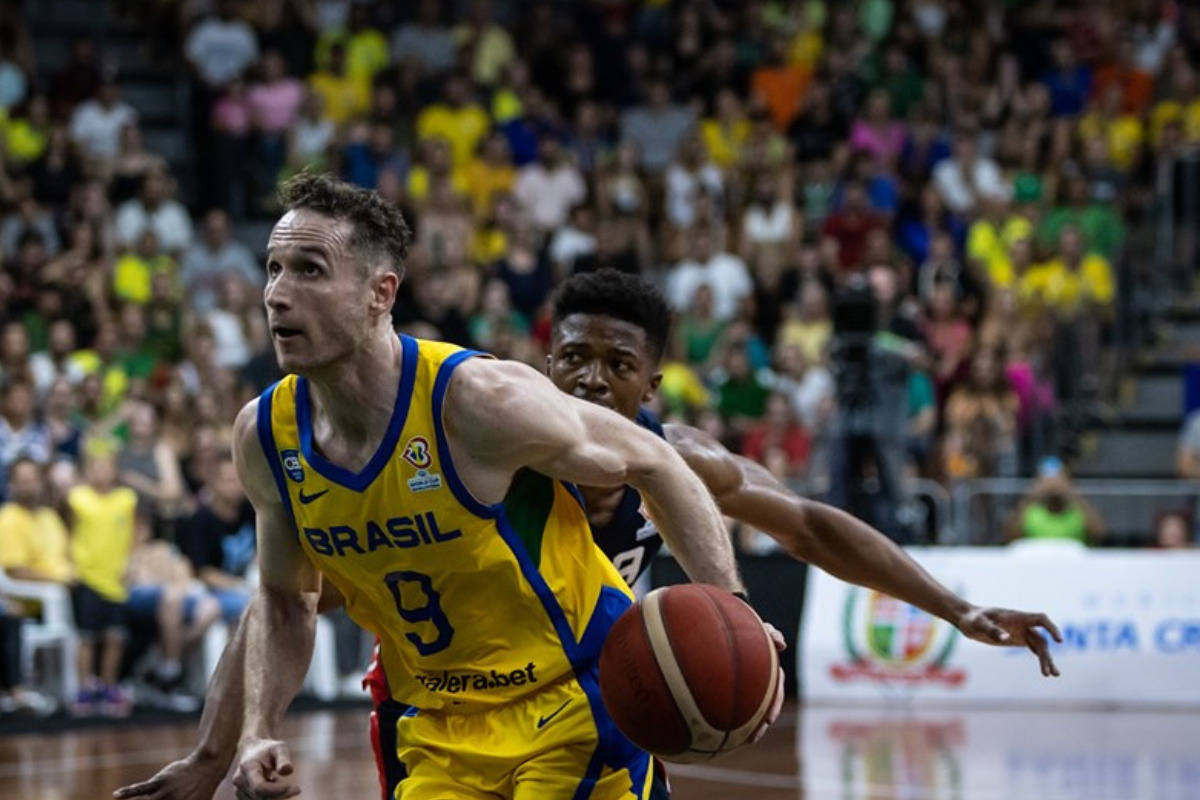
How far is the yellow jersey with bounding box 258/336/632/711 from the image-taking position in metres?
4.06

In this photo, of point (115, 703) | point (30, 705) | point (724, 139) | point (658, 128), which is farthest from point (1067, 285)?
point (30, 705)

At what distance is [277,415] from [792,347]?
10437 millimetres

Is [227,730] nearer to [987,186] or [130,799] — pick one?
[130,799]

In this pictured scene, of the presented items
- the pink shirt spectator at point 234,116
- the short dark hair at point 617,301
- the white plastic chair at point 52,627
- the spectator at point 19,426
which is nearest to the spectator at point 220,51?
the pink shirt spectator at point 234,116

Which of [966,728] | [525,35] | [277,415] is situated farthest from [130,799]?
[525,35]

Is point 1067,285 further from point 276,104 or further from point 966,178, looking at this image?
point 276,104

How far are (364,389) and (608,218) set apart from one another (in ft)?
39.0

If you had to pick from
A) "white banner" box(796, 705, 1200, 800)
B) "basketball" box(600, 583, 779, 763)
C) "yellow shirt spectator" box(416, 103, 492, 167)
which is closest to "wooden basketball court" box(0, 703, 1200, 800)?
"white banner" box(796, 705, 1200, 800)

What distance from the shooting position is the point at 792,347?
14461mm

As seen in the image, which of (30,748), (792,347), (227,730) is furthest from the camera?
(792,347)

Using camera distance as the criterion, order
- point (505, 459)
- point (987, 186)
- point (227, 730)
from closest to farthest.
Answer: point (505, 459), point (227, 730), point (987, 186)

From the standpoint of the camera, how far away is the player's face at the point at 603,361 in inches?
195

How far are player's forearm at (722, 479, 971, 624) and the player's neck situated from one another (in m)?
1.24

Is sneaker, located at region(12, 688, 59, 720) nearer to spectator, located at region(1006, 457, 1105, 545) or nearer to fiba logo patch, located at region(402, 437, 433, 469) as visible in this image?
spectator, located at region(1006, 457, 1105, 545)
